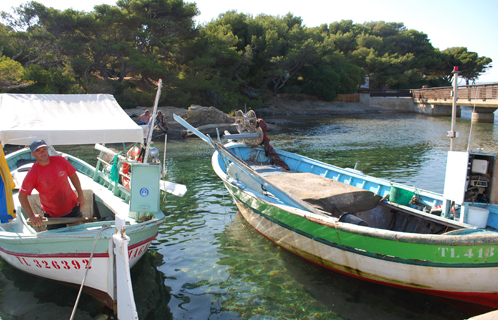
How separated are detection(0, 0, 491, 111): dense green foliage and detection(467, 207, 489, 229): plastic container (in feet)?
41.5

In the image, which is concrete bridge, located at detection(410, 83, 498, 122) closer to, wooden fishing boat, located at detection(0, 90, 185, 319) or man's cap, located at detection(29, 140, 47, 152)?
wooden fishing boat, located at detection(0, 90, 185, 319)

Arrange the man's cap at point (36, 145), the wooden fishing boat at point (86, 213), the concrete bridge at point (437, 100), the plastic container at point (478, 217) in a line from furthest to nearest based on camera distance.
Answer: the concrete bridge at point (437, 100)
the plastic container at point (478, 217)
the man's cap at point (36, 145)
the wooden fishing boat at point (86, 213)

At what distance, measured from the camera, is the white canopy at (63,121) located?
5687mm

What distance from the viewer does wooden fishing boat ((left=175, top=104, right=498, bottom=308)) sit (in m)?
4.92

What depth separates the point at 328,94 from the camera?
1966 inches

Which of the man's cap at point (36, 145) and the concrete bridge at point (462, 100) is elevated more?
the concrete bridge at point (462, 100)

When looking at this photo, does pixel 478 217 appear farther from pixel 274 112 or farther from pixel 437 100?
pixel 437 100

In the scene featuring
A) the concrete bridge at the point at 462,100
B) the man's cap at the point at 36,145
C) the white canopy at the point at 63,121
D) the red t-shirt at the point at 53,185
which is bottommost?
the red t-shirt at the point at 53,185

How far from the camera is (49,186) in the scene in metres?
5.30

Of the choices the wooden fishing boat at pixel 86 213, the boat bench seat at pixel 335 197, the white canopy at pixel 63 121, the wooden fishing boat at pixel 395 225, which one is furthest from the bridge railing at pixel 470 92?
the wooden fishing boat at pixel 86 213

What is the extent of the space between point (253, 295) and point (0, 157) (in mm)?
4724

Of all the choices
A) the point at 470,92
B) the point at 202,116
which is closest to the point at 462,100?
the point at 470,92

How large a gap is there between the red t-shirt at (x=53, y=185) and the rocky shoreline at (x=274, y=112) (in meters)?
18.7

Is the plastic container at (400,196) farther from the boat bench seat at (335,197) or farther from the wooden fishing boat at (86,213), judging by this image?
the wooden fishing boat at (86,213)
